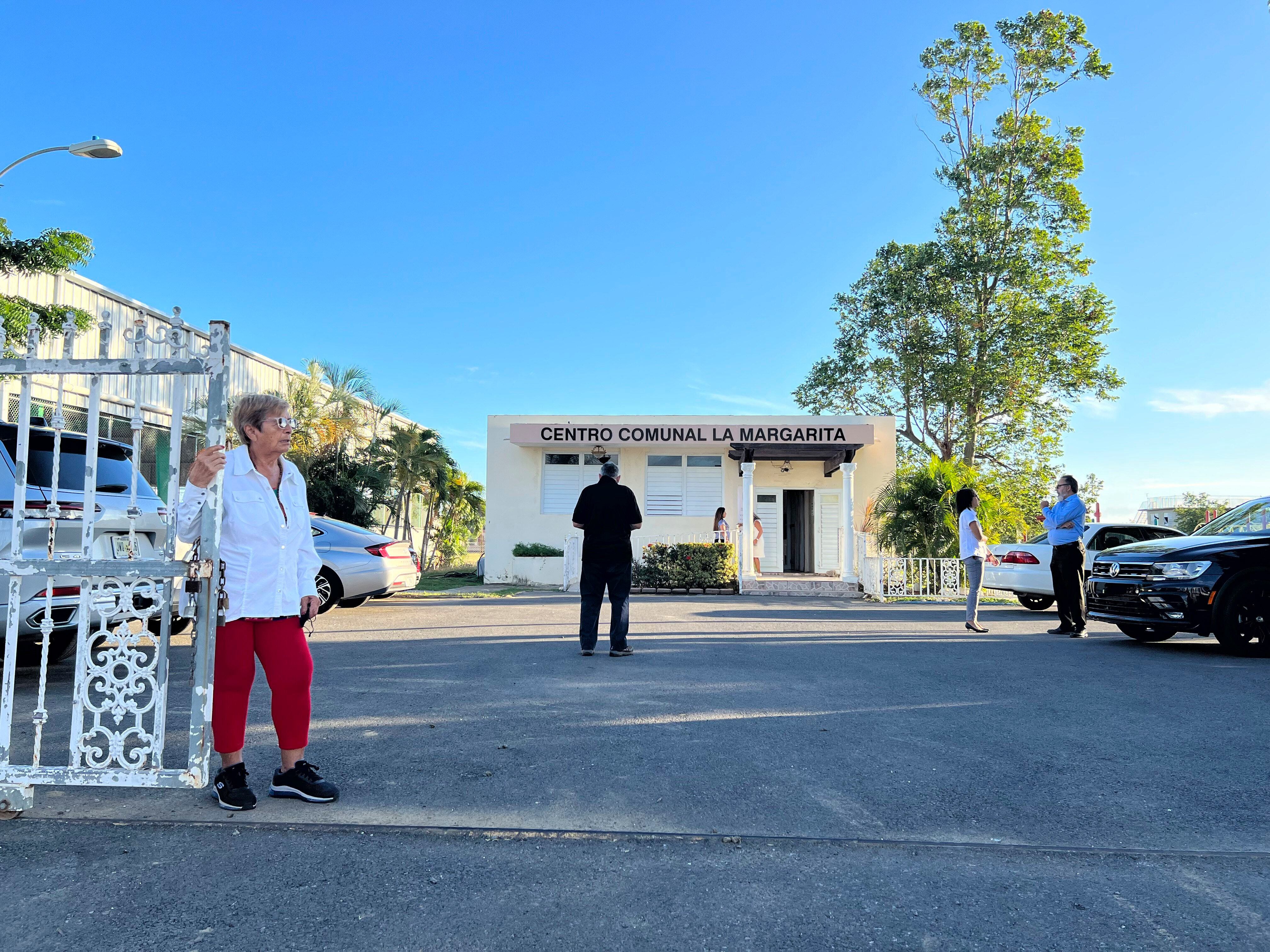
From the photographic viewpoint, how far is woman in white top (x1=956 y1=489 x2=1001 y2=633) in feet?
33.1

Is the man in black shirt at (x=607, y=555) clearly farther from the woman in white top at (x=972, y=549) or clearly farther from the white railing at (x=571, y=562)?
the white railing at (x=571, y=562)

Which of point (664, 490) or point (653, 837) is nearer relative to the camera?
point (653, 837)

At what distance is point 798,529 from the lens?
882 inches

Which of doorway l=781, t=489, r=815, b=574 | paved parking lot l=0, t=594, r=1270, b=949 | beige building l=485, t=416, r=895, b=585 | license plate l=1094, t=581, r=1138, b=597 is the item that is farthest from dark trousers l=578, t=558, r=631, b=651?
doorway l=781, t=489, r=815, b=574

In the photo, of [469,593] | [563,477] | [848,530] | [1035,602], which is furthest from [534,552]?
[1035,602]

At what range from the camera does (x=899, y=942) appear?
89.2 inches

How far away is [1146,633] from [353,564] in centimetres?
945

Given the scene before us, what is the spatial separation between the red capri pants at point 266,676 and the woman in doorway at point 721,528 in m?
14.9

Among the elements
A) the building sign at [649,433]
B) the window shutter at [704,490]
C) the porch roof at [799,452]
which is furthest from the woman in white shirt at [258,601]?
the window shutter at [704,490]

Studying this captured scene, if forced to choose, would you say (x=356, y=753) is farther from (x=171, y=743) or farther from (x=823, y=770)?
(x=823, y=770)

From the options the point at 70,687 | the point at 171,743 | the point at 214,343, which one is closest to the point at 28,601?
the point at 70,687

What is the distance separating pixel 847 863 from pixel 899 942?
1.76 feet

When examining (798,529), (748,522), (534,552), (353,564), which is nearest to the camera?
(353,564)

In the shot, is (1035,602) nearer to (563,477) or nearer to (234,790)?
(563,477)
